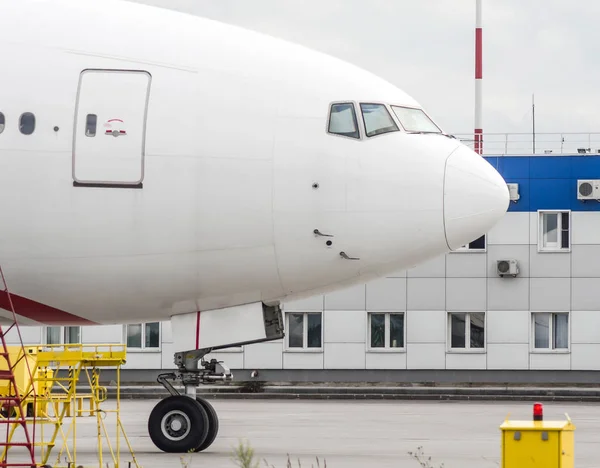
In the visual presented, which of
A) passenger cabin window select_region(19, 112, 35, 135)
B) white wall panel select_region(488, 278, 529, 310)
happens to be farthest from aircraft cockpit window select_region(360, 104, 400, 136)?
white wall panel select_region(488, 278, 529, 310)

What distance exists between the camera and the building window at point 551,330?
4094 cm

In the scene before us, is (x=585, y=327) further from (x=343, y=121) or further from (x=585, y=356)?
(x=343, y=121)

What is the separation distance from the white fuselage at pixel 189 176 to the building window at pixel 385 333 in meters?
25.2

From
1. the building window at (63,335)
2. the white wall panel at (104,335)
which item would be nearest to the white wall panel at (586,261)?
the white wall panel at (104,335)

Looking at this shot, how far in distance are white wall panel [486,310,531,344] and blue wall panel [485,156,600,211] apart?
10.6 ft

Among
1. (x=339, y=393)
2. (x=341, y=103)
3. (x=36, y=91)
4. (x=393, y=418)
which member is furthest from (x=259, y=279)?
(x=339, y=393)

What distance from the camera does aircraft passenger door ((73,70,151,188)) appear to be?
15.8 metres

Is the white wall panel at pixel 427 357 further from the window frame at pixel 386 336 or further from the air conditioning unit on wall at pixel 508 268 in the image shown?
the air conditioning unit on wall at pixel 508 268

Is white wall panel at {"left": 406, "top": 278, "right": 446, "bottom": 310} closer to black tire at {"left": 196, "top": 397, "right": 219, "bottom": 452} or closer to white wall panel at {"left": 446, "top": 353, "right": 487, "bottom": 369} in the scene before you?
white wall panel at {"left": 446, "top": 353, "right": 487, "bottom": 369}

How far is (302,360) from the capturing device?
41.1 meters

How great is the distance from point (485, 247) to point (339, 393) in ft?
23.8

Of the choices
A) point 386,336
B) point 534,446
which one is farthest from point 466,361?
A: point 534,446

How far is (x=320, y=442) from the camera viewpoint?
2067 centimetres

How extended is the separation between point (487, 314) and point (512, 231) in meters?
2.64
